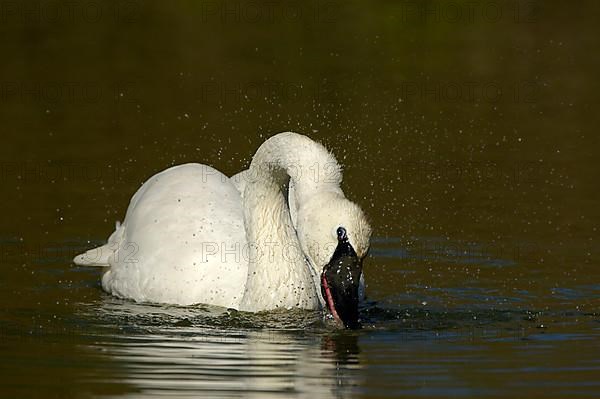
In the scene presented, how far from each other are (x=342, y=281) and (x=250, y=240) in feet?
6.02

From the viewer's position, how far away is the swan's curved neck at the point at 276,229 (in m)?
9.30

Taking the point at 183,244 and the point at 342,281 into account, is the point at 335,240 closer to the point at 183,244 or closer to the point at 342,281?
the point at 342,281

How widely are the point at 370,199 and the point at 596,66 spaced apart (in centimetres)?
889

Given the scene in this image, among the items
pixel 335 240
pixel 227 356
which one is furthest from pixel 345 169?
pixel 335 240

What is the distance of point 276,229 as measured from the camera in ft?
33.0

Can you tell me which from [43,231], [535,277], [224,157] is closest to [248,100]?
[224,157]

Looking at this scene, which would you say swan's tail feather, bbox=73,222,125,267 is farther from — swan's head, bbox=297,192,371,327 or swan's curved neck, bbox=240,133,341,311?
swan's head, bbox=297,192,371,327

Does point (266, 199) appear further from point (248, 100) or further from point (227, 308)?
point (248, 100)

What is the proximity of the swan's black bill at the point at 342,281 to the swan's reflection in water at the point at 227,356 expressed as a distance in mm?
253

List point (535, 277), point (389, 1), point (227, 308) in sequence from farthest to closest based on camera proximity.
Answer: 1. point (389, 1)
2. point (535, 277)
3. point (227, 308)

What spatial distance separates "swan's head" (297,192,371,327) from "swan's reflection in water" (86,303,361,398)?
1.45ft

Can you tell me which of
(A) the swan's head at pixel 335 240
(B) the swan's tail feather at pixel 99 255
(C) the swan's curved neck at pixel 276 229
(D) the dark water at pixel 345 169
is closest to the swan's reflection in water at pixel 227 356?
(D) the dark water at pixel 345 169

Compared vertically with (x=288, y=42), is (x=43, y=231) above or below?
below

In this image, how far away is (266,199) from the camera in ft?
33.2
